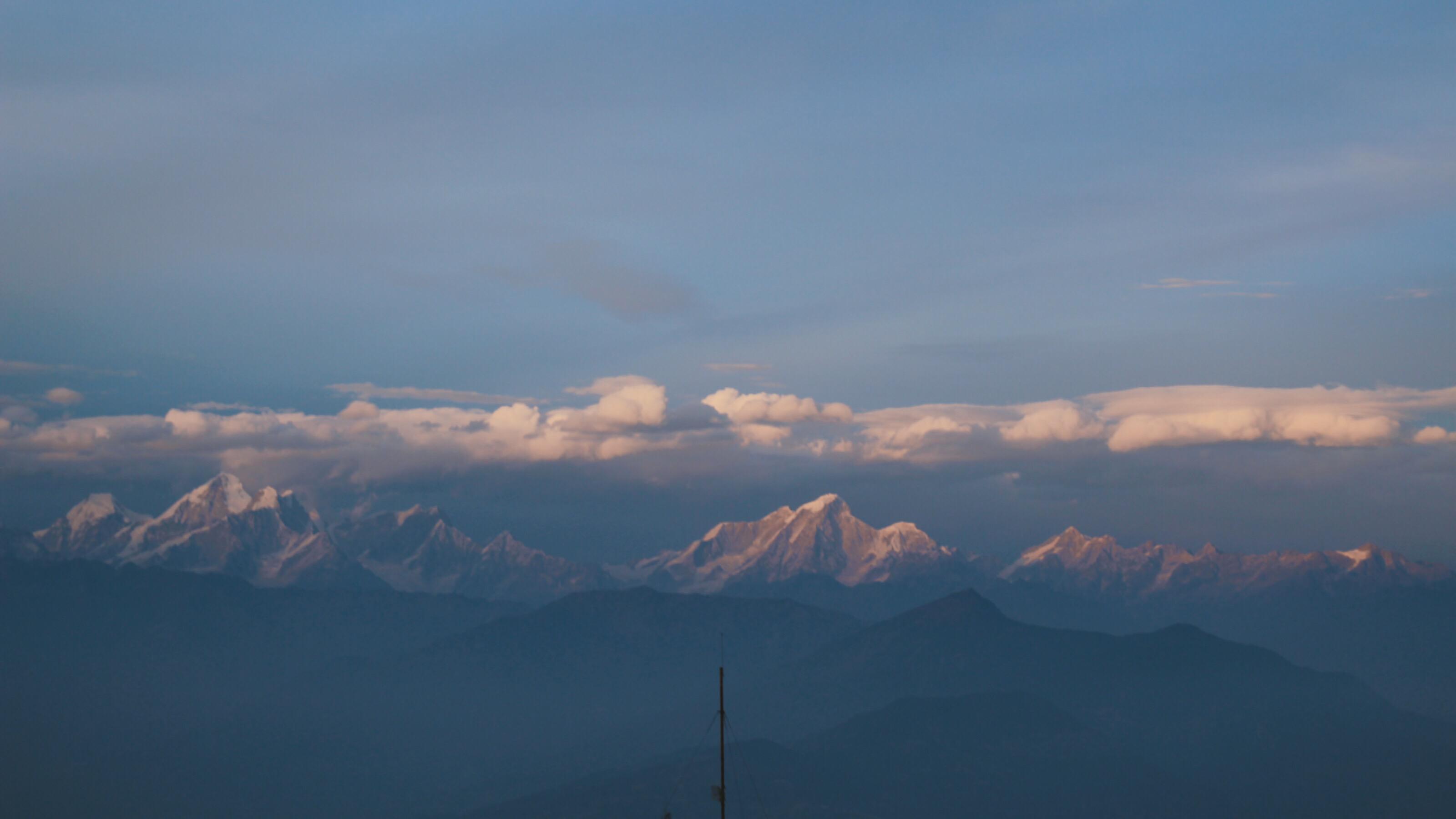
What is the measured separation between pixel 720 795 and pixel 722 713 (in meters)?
11.3

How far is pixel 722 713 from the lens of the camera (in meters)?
104

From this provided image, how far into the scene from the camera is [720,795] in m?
93.6

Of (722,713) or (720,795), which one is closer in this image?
(720,795)
